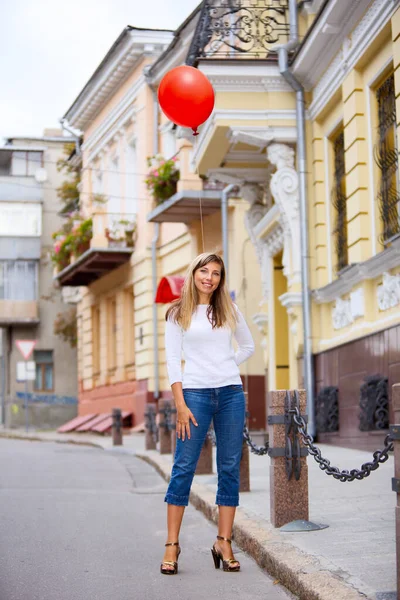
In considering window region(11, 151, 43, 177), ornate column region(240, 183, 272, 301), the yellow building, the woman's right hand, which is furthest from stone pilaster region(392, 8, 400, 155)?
window region(11, 151, 43, 177)

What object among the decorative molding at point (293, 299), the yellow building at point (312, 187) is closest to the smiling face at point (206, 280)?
the yellow building at point (312, 187)

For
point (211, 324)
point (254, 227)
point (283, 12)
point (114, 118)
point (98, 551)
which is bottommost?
point (98, 551)

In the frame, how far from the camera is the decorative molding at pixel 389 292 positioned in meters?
11.0

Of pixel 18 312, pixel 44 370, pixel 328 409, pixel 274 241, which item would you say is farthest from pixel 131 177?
pixel 328 409

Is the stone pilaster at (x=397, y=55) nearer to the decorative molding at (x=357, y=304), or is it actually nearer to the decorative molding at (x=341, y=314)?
the decorative molding at (x=357, y=304)

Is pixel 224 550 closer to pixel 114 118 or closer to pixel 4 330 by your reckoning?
pixel 114 118

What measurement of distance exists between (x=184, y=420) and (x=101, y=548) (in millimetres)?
1490

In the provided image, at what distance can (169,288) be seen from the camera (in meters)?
20.6

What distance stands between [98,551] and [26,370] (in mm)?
24376

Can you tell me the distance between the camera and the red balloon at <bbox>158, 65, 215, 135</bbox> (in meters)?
8.36

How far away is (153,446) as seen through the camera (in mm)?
16797

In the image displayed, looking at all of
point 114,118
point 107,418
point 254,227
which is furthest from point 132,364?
point 254,227

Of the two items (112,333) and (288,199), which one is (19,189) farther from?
(288,199)

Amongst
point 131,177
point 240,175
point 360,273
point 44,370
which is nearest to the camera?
point 360,273
